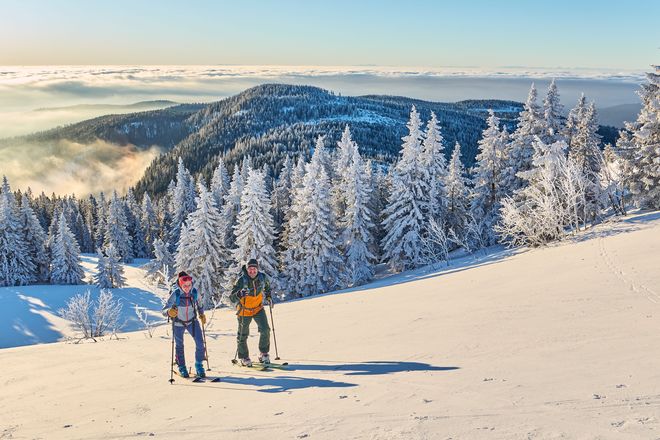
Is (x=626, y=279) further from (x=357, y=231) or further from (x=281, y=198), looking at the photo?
(x=281, y=198)

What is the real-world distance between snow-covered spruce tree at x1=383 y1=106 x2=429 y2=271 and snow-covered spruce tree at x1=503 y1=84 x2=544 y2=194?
693cm

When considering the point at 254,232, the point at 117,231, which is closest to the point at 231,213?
the point at 254,232

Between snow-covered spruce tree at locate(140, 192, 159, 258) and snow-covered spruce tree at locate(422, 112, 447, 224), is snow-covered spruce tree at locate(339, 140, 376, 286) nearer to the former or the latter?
snow-covered spruce tree at locate(422, 112, 447, 224)

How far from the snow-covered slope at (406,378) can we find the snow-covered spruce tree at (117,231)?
65.6 m

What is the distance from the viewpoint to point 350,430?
6.16m

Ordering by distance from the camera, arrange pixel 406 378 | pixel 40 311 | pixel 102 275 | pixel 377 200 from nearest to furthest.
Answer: pixel 406 378
pixel 40 311
pixel 377 200
pixel 102 275

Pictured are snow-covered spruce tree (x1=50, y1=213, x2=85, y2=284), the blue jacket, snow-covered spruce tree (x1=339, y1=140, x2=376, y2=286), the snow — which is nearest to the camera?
the blue jacket

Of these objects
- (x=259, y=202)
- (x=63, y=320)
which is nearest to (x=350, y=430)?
(x=259, y=202)

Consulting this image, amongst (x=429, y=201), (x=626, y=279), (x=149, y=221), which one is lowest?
(x=149, y=221)

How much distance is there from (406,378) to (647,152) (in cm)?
2896

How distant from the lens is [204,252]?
3894cm

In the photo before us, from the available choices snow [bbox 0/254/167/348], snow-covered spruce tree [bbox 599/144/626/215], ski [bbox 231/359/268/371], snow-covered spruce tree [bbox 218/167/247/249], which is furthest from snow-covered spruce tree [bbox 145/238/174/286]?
ski [bbox 231/359/268/371]

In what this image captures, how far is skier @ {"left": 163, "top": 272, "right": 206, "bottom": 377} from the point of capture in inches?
382

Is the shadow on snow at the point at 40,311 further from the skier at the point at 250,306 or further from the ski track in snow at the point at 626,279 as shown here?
the ski track in snow at the point at 626,279
